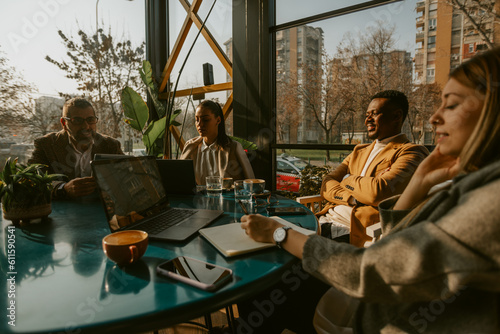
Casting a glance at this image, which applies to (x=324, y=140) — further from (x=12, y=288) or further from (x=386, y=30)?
(x=12, y=288)

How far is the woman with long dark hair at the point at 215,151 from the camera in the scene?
2857mm

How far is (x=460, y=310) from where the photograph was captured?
0.63m

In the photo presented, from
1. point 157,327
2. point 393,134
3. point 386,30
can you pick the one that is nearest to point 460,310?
point 157,327

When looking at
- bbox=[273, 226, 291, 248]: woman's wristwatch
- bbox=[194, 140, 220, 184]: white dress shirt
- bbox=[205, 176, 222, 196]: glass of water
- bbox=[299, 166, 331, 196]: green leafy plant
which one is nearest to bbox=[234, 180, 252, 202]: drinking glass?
bbox=[205, 176, 222, 196]: glass of water

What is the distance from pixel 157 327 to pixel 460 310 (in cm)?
68

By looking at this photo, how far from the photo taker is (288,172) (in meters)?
3.49

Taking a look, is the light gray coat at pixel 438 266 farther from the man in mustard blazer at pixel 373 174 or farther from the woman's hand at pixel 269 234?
the man in mustard blazer at pixel 373 174

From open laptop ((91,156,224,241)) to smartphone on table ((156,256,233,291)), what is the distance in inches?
7.4

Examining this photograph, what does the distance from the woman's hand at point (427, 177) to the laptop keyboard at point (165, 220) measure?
35.1 inches

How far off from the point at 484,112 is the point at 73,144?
8.98 feet

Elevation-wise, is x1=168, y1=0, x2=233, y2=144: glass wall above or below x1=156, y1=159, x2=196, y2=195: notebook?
above

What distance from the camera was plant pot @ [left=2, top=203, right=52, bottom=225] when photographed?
111cm

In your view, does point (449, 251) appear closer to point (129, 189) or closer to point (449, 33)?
point (129, 189)

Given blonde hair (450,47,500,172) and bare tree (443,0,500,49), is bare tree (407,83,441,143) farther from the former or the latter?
blonde hair (450,47,500,172)
